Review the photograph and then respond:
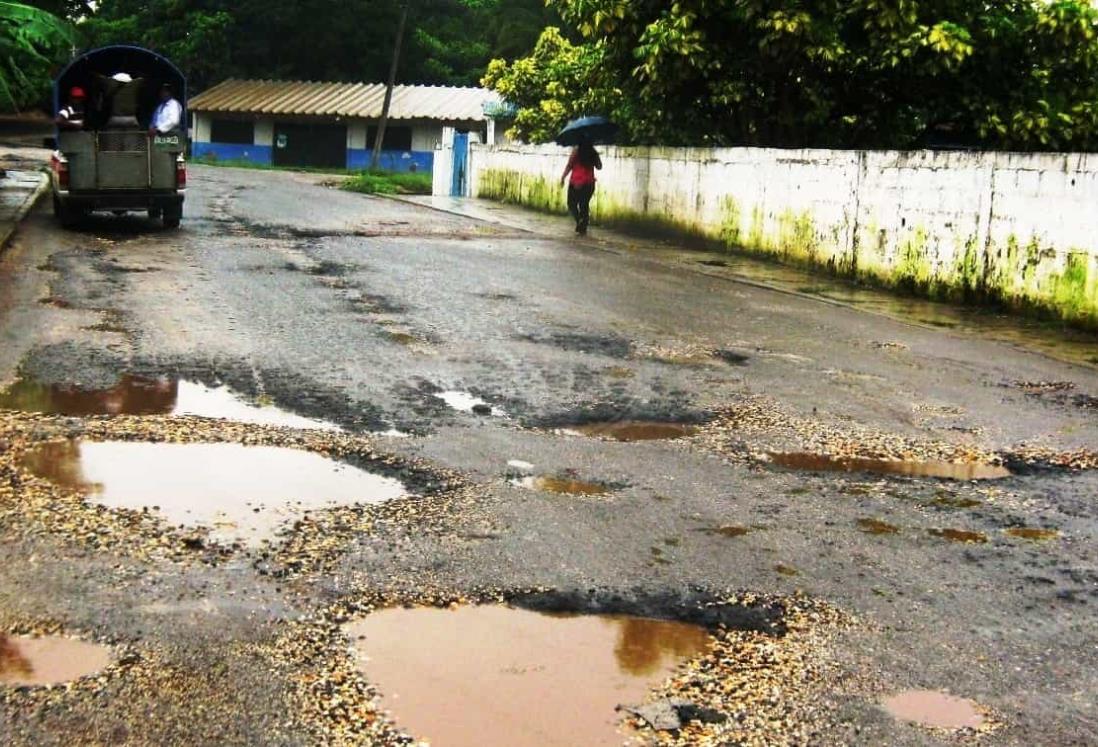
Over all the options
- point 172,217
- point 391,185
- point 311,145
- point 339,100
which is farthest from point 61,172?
point 311,145

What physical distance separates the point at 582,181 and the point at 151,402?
15.0 metres

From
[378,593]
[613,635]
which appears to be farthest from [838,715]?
[378,593]

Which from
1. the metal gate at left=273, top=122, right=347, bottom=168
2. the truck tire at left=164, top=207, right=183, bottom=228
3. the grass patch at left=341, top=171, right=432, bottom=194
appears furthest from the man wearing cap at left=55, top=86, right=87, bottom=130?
the metal gate at left=273, top=122, right=347, bottom=168

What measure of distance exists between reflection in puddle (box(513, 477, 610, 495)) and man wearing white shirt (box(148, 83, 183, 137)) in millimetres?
12384

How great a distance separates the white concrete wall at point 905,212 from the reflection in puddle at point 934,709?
9.38 metres

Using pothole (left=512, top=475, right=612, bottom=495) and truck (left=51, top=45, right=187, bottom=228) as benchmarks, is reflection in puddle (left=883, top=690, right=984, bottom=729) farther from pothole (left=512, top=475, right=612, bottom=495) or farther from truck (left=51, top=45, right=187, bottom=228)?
truck (left=51, top=45, right=187, bottom=228)

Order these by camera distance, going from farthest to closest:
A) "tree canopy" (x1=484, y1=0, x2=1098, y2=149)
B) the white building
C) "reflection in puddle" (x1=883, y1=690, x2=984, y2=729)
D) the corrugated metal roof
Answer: the white building, the corrugated metal roof, "tree canopy" (x1=484, y1=0, x2=1098, y2=149), "reflection in puddle" (x1=883, y1=690, x2=984, y2=729)

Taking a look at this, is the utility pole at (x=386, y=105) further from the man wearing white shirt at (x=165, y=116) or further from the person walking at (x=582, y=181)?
the man wearing white shirt at (x=165, y=116)

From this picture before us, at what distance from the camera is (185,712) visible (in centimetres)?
371

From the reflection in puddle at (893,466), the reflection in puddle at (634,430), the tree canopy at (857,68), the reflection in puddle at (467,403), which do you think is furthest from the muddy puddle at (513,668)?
the tree canopy at (857,68)

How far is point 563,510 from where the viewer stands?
19.2 ft

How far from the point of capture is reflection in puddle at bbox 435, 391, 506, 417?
7.75 metres

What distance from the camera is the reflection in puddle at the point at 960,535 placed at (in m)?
5.66

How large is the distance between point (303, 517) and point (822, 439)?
3.26 metres
